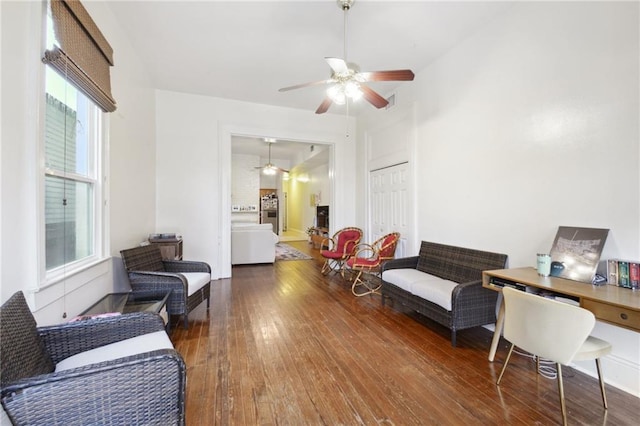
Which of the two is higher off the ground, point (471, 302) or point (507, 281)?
point (507, 281)

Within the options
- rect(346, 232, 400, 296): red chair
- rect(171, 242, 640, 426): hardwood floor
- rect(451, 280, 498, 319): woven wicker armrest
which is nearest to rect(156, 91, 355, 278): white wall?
rect(171, 242, 640, 426): hardwood floor

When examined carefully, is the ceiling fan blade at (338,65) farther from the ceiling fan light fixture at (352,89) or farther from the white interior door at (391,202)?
the white interior door at (391,202)

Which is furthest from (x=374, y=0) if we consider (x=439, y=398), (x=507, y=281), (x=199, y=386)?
(x=199, y=386)

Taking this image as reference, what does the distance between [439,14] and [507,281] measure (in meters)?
2.66

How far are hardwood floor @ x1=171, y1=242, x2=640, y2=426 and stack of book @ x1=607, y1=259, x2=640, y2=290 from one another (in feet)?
2.56

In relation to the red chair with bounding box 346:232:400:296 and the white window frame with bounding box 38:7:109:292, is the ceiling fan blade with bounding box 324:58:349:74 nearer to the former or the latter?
the white window frame with bounding box 38:7:109:292

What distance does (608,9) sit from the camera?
6.64 ft

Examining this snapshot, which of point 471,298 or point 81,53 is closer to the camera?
point 81,53

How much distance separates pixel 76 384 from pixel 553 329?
7.84ft

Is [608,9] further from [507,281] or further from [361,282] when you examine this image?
[361,282]

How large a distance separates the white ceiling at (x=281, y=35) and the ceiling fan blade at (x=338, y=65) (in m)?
0.67

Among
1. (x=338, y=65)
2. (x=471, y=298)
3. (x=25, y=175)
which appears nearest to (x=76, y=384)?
(x=25, y=175)

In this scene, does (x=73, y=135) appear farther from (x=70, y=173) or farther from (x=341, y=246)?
(x=341, y=246)

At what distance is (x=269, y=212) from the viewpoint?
11.9 metres
